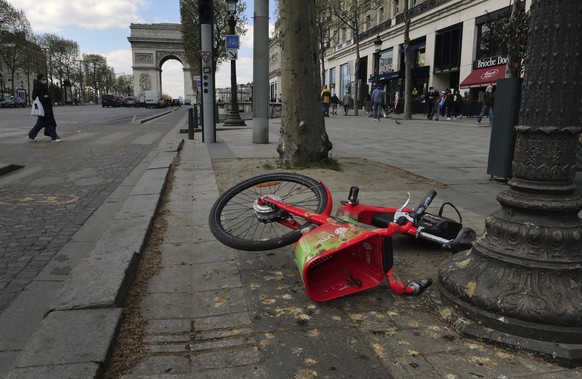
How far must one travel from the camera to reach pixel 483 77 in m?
27.7

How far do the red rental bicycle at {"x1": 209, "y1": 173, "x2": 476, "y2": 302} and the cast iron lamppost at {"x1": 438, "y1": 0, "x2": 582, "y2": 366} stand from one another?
48cm

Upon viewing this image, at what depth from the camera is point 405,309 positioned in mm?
2793

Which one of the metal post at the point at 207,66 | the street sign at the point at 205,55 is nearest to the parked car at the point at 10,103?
the metal post at the point at 207,66

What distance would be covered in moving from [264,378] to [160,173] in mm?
5415

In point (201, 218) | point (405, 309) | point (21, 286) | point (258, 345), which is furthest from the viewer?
point (201, 218)

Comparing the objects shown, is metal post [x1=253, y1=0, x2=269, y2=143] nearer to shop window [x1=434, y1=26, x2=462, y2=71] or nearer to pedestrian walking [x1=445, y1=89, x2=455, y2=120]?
A: pedestrian walking [x1=445, y1=89, x2=455, y2=120]

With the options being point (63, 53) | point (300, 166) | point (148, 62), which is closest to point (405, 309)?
point (300, 166)

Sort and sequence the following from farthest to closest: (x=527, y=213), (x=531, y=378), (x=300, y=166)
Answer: (x=300, y=166)
(x=527, y=213)
(x=531, y=378)

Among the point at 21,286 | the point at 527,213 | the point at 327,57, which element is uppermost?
the point at 327,57

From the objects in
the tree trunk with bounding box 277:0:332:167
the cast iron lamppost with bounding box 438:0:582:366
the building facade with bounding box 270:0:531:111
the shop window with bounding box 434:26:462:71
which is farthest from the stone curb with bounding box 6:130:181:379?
the shop window with bounding box 434:26:462:71

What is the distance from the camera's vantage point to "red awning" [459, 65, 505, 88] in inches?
1033

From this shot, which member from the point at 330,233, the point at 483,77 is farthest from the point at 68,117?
the point at 330,233

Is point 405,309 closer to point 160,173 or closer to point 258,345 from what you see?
point 258,345

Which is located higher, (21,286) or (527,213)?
(527,213)
